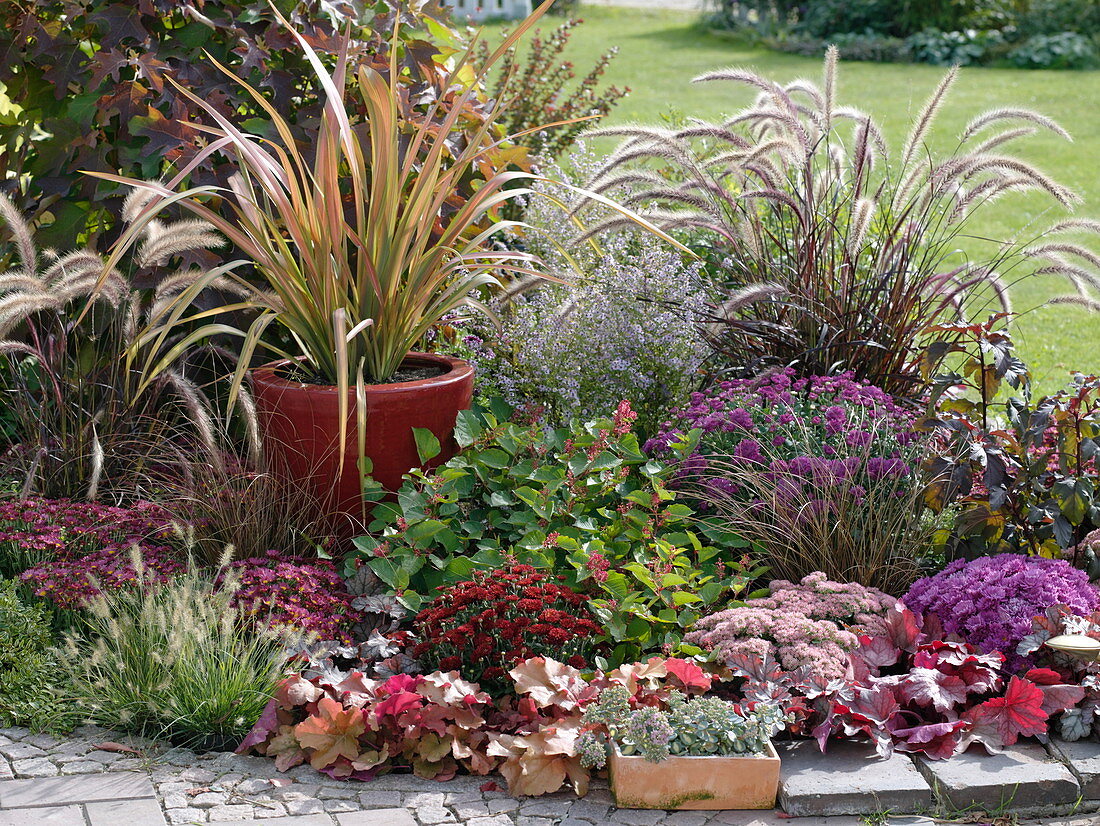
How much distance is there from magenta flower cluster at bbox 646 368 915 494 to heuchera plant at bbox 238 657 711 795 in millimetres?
951

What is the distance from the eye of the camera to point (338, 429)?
360 centimetres

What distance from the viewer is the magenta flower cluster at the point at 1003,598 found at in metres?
3.05

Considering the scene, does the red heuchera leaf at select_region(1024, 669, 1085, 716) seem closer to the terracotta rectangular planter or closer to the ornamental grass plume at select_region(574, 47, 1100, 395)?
the terracotta rectangular planter

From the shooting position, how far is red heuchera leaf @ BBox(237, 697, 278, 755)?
9.07ft

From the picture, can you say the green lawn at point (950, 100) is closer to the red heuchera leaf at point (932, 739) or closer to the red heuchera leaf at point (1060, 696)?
the red heuchera leaf at point (1060, 696)

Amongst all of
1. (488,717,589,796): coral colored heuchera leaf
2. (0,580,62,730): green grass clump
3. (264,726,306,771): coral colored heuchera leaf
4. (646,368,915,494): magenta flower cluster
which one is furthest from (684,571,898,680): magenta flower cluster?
(0,580,62,730): green grass clump

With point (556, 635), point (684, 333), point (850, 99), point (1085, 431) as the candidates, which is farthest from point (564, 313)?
point (850, 99)

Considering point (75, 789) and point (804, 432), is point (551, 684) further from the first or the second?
point (804, 432)

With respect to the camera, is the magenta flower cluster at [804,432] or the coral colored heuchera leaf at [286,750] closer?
the coral colored heuchera leaf at [286,750]

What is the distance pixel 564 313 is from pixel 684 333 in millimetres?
444

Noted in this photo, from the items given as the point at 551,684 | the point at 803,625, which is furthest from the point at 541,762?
the point at 803,625

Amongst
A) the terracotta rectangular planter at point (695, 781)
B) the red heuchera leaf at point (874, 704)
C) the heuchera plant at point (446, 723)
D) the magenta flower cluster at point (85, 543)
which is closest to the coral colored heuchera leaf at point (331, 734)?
the heuchera plant at point (446, 723)

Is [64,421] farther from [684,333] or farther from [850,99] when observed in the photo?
[850,99]

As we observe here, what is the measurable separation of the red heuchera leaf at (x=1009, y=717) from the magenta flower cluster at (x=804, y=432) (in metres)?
0.82
